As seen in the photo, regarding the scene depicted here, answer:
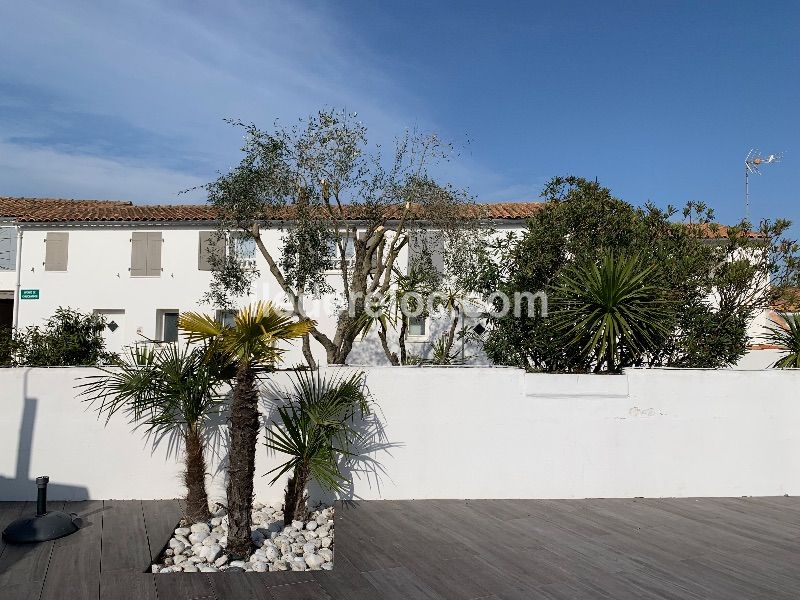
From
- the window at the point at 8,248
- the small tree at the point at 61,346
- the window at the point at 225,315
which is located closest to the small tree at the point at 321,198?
the window at the point at 225,315

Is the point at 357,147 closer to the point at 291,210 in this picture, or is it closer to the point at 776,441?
the point at 291,210

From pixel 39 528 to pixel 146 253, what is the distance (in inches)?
696

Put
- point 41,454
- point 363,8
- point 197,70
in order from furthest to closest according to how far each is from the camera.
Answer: point 363,8, point 197,70, point 41,454

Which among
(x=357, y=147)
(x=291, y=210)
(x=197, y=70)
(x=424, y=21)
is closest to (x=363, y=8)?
(x=424, y=21)

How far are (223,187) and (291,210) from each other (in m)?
1.46

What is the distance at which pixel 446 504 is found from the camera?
27.3ft

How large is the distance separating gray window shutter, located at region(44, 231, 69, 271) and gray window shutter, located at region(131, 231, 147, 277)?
2.52 meters

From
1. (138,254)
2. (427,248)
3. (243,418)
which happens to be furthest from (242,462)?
(138,254)

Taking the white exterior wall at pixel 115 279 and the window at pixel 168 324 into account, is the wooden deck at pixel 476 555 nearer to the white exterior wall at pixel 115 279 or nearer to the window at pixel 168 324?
the white exterior wall at pixel 115 279

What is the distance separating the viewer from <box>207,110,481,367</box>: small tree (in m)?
12.6

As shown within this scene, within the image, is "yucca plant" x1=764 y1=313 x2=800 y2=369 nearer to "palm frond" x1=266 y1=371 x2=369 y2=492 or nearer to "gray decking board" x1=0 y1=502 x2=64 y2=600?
"palm frond" x1=266 y1=371 x2=369 y2=492

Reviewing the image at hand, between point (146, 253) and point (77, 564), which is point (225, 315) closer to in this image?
point (77, 564)

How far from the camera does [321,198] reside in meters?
13.0

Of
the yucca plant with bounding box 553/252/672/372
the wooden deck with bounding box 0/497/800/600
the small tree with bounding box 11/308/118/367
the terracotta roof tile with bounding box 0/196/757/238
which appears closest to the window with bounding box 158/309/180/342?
the terracotta roof tile with bounding box 0/196/757/238
